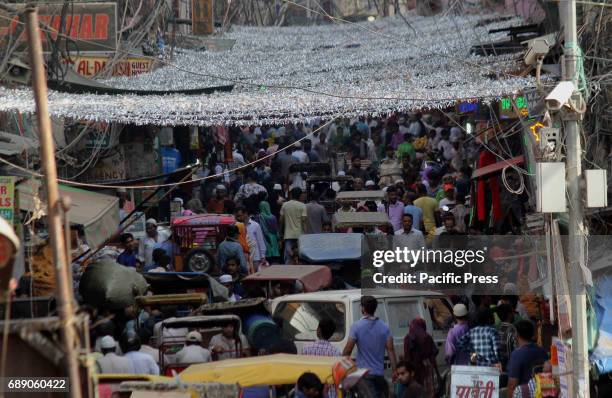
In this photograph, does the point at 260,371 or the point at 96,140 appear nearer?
the point at 260,371

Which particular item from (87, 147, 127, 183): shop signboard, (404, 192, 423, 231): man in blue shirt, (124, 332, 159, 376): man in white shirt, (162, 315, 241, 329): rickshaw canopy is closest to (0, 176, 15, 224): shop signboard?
(124, 332, 159, 376): man in white shirt

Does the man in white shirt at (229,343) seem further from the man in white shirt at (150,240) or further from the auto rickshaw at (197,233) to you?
the man in white shirt at (150,240)

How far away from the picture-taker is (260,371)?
35.9 ft

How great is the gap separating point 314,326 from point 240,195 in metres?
8.54

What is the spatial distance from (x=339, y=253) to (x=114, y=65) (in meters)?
6.57

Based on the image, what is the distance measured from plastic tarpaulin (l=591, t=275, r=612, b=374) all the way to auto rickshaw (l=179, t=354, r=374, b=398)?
7.35 feet

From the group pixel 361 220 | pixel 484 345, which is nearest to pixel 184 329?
pixel 484 345

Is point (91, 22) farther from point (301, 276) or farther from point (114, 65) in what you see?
point (301, 276)

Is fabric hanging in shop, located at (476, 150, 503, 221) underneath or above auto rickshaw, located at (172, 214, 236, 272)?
above

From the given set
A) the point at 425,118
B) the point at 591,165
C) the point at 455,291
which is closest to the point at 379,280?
the point at 455,291

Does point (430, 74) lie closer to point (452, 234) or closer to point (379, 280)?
point (452, 234)

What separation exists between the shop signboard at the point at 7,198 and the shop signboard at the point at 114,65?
25.0 ft

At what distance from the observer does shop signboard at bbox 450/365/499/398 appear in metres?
12.2

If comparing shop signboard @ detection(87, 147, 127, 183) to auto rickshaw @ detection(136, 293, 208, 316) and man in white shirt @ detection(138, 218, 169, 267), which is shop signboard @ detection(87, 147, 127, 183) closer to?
man in white shirt @ detection(138, 218, 169, 267)
